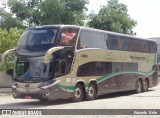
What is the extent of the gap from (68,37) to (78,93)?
9.62ft

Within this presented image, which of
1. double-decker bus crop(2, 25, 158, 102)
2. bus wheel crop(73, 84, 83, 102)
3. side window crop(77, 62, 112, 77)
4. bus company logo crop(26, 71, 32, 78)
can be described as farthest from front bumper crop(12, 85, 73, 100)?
side window crop(77, 62, 112, 77)

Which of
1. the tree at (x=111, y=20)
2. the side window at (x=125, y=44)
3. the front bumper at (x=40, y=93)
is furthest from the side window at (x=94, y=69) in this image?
the tree at (x=111, y=20)

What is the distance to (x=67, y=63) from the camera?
57.4ft

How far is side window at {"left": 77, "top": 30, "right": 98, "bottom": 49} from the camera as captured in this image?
18.4m

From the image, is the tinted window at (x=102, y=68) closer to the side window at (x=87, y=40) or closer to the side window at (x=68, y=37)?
the side window at (x=87, y=40)

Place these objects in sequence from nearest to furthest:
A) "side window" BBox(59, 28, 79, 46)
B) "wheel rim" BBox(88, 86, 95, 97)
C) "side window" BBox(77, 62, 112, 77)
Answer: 1. "side window" BBox(59, 28, 79, 46)
2. "side window" BBox(77, 62, 112, 77)
3. "wheel rim" BBox(88, 86, 95, 97)

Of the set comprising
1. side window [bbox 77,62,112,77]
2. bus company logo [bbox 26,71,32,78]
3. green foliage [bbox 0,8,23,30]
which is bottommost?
bus company logo [bbox 26,71,32,78]

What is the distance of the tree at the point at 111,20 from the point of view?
45.9 meters

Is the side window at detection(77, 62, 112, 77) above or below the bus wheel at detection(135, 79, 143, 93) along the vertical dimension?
above

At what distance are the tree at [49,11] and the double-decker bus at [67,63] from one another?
15850 mm

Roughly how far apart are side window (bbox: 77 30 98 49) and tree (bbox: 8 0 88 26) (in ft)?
59.9

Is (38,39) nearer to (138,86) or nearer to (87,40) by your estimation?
(87,40)

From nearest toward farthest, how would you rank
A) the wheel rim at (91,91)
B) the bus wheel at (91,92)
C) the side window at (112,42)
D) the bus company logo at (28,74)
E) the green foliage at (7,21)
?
1. the bus company logo at (28,74)
2. the bus wheel at (91,92)
3. the wheel rim at (91,91)
4. the side window at (112,42)
5. the green foliage at (7,21)

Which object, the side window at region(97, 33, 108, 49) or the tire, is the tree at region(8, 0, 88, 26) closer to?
the tire
